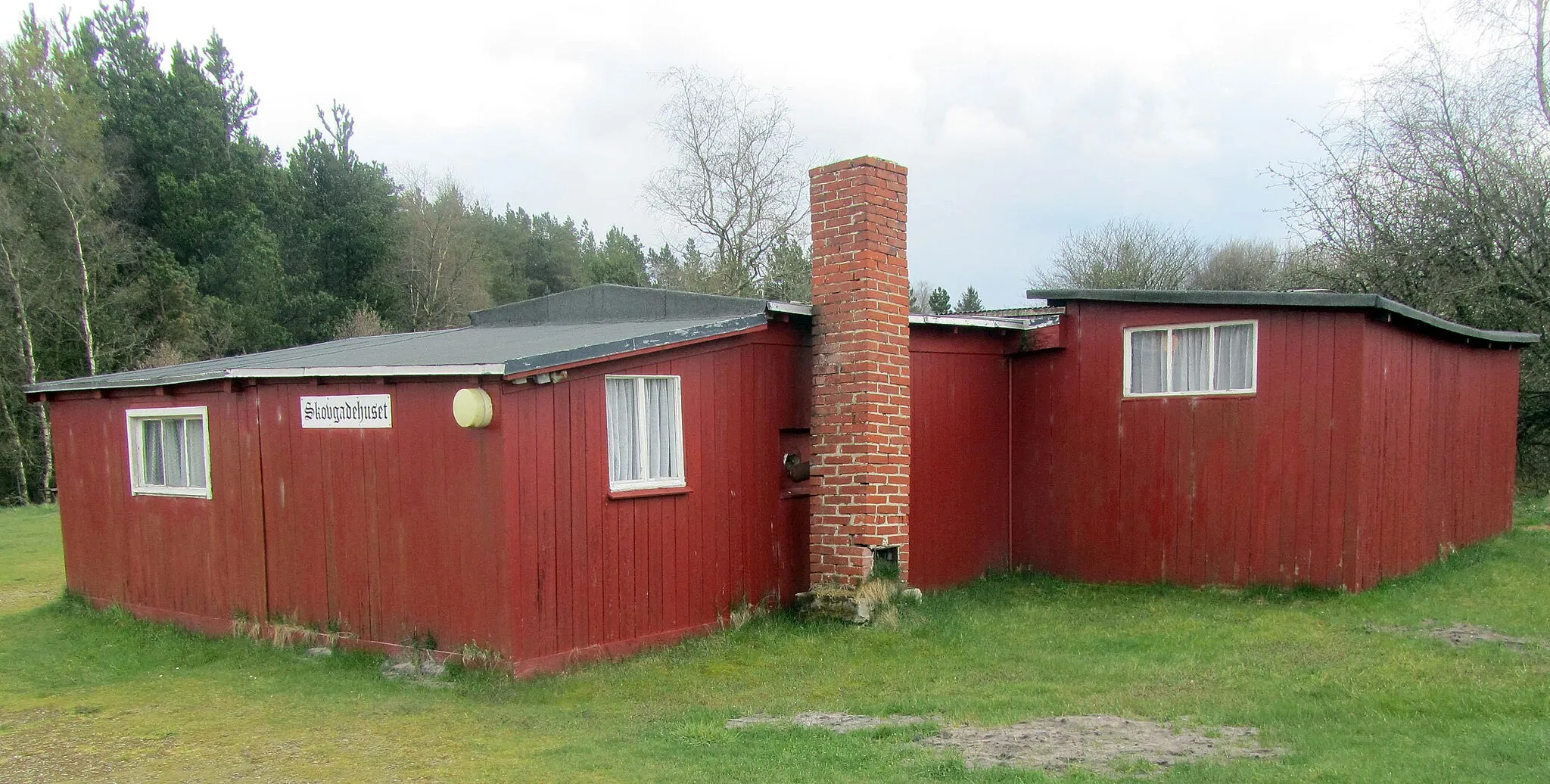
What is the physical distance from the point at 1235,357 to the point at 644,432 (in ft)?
19.4

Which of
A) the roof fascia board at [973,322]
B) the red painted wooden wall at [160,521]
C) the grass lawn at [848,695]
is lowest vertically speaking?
the grass lawn at [848,695]

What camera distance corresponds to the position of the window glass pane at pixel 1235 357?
10484 millimetres

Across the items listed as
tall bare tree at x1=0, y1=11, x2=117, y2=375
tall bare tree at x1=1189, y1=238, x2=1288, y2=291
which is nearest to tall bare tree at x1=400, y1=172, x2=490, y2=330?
tall bare tree at x1=0, y1=11, x2=117, y2=375

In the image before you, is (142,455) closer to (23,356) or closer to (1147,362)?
(1147,362)

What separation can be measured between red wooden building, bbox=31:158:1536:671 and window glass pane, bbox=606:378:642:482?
0.06 m

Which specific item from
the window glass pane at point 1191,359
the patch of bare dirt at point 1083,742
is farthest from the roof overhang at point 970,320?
the patch of bare dirt at point 1083,742

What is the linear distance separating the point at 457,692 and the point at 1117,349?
739 cm

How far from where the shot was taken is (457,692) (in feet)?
25.3

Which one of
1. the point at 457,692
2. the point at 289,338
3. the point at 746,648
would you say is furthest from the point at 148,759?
the point at 289,338

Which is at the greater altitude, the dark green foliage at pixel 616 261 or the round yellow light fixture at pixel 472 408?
the dark green foliage at pixel 616 261

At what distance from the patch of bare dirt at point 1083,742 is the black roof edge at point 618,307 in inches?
173

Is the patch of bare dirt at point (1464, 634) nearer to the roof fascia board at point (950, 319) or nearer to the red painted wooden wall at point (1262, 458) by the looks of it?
the red painted wooden wall at point (1262, 458)

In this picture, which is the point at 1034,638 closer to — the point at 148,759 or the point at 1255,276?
the point at 148,759

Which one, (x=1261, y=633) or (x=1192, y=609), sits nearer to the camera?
(x=1261, y=633)
